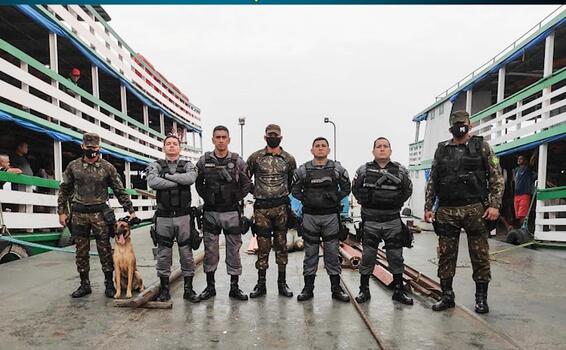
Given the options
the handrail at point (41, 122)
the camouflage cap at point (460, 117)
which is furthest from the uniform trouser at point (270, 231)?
the handrail at point (41, 122)

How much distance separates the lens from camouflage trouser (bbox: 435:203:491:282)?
4.14 metres

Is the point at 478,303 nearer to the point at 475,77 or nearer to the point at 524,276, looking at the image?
the point at 524,276

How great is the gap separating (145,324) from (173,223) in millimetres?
1183

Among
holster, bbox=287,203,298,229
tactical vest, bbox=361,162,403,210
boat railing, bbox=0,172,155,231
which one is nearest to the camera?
tactical vest, bbox=361,162,403,210

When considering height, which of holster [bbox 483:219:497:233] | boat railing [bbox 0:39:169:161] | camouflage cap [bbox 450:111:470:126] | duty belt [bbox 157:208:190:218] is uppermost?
boat railing [bbox 0:39:169:161]

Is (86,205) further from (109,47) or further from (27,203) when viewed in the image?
(109,47)

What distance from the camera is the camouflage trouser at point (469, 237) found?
414 cm

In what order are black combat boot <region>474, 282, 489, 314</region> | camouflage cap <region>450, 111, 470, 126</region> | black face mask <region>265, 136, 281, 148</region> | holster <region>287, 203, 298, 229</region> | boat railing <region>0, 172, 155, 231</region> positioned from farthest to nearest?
A: boat railing <region>0, 172, 155, 231</region> < holster <region>287, 203, 298, 229</region> < black face mask <region>265, 136, 281, 148</region> < camouflage cap <region>450, 111, 470, 126</region> < black combat boot <region>474, 282, 489, 314</region>

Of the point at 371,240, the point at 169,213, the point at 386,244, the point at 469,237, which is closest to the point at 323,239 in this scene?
the point at 371,240

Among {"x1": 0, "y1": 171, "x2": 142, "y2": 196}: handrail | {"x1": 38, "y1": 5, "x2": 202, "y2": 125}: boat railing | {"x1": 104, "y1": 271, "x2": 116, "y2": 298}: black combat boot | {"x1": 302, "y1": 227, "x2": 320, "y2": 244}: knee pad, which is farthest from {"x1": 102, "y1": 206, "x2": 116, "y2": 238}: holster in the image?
{"x1": 38, "y1": 5, "x2": 202, "y2": 125}: boat railing

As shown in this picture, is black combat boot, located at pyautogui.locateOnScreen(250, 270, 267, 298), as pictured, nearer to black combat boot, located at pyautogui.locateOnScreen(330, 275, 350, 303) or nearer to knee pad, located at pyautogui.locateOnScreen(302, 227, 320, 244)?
knee pad, located at pyautogui.locateOnScreen(302, 227, 320, 244)

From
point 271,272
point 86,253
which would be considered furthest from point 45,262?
point 271,272

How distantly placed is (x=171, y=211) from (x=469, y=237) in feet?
11.4

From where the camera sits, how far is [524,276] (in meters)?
5.77
